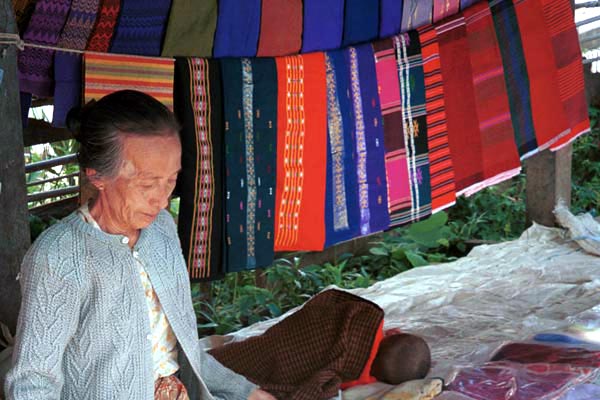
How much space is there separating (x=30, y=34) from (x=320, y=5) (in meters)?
1.21

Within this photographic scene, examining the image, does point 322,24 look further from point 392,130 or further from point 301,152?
point 392,130

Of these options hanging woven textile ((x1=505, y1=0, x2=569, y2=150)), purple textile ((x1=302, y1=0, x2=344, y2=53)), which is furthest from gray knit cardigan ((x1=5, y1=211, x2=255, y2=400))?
hanging woven textile ((x1=505, y1=0, x2=569, y2=150))

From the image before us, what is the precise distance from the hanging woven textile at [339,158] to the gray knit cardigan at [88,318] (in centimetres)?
163

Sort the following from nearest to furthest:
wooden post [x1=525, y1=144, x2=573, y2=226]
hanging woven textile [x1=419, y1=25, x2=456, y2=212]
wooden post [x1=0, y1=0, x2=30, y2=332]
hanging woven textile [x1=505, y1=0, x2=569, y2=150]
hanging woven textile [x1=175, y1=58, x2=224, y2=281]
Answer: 1. wooden post [x1=0, y1=0, x2=30, y2=332]
2. hanging woven textile [x1=175, y1=58, x2=224, y2=281]
3. hanging woven textile [x1=419, y1=25, x2=456, y2=212]
4. hanging woven textile [x1=505, y1=0, x2=569, y2=150]
5. wooden post [x1=525, y1=144, x2=573, y2=226]

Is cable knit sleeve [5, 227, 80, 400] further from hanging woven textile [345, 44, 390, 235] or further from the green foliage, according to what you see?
the green foliage

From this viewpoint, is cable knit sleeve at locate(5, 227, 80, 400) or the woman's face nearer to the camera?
cable knit sleeve at locate(5, 227, 80, 400)

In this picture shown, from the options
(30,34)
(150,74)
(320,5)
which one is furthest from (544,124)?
(30,34)

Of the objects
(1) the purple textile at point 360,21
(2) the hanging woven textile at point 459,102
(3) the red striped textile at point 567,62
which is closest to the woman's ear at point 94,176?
(1) the purple textile at point 360,21

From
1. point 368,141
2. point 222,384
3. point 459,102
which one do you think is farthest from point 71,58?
point 459,102

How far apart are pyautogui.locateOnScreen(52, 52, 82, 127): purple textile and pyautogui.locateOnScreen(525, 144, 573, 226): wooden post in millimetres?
3137

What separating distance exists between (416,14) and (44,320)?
2.63 meters

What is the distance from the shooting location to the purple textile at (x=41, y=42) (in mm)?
2842

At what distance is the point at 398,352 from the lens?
3.23 m

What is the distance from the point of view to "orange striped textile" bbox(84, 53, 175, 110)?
9.76ft
